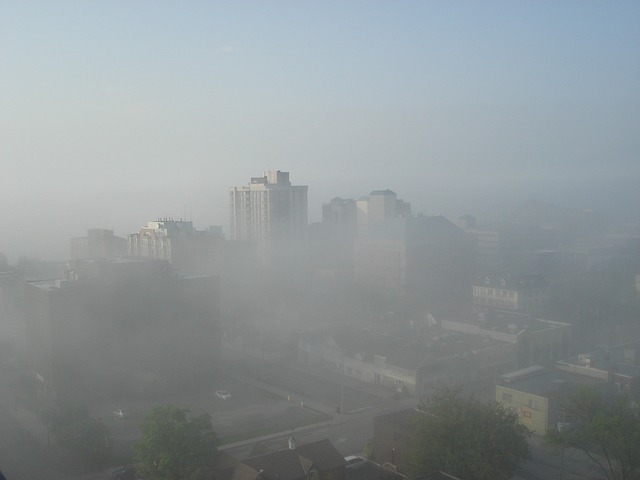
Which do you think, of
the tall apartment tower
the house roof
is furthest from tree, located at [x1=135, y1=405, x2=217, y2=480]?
the tall apartment tower

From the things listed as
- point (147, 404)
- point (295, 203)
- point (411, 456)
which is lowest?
point (147, 404)

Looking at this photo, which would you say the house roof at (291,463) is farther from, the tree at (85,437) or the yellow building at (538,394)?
the yellow building at (538,394)

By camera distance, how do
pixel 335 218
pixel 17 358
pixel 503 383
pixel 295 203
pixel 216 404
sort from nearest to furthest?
pixel 503 383
pixel 216 404
pixel 17 358
pixel 295 203
pixel 335 218

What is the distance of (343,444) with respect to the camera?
640 centimetres

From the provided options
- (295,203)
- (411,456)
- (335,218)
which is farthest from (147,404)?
(335,218)

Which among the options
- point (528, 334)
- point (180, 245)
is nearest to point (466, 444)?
point (528, 334)

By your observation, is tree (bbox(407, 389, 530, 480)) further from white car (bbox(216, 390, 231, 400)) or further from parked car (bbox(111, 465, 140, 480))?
white car (bbox(216, 390, 231, 400))

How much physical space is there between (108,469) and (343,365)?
3.82m

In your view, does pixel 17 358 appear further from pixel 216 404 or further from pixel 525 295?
pixel 525 295

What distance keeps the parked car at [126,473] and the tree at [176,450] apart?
2.16 feet

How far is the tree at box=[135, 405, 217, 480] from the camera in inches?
191

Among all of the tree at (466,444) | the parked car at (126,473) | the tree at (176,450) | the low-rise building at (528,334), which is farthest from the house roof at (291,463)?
the low-rise building at (528,334)

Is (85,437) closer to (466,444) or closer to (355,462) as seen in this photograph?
(355,462)

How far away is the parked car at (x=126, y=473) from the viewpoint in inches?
222
